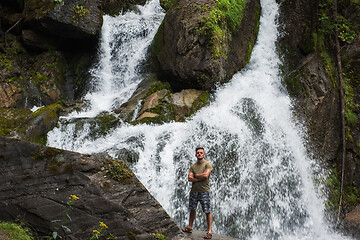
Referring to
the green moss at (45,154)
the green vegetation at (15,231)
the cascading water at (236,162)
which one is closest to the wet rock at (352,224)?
the cascading water at (236,162)

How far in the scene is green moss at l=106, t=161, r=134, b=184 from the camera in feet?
17.1

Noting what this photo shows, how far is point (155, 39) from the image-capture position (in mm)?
13344

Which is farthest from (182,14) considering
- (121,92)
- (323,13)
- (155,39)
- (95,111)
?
(323,13)

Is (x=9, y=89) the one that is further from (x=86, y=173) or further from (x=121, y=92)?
(x=86, y=173)

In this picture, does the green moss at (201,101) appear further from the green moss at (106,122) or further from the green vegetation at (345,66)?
the green vegetation at (345,66)

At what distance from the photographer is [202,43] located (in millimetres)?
11336

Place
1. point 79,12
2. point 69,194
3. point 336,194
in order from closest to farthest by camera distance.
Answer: point 69,194 < point 336,194 < point 79,12

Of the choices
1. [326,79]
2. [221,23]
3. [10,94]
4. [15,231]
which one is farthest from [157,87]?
[15,231]

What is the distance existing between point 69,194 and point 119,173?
859mm

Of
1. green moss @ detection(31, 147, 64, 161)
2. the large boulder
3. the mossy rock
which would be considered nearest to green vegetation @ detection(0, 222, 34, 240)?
green moss @ detection(31, 147, 64, 161)

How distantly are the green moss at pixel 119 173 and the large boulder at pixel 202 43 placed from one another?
652 cm

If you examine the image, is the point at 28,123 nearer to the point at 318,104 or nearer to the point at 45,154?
the point at 45,154

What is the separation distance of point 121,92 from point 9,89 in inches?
172

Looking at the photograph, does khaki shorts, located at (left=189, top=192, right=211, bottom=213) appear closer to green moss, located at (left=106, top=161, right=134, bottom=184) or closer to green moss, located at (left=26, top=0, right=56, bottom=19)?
green moss, located at (left=106, top=161, right=134, bottom=184)
